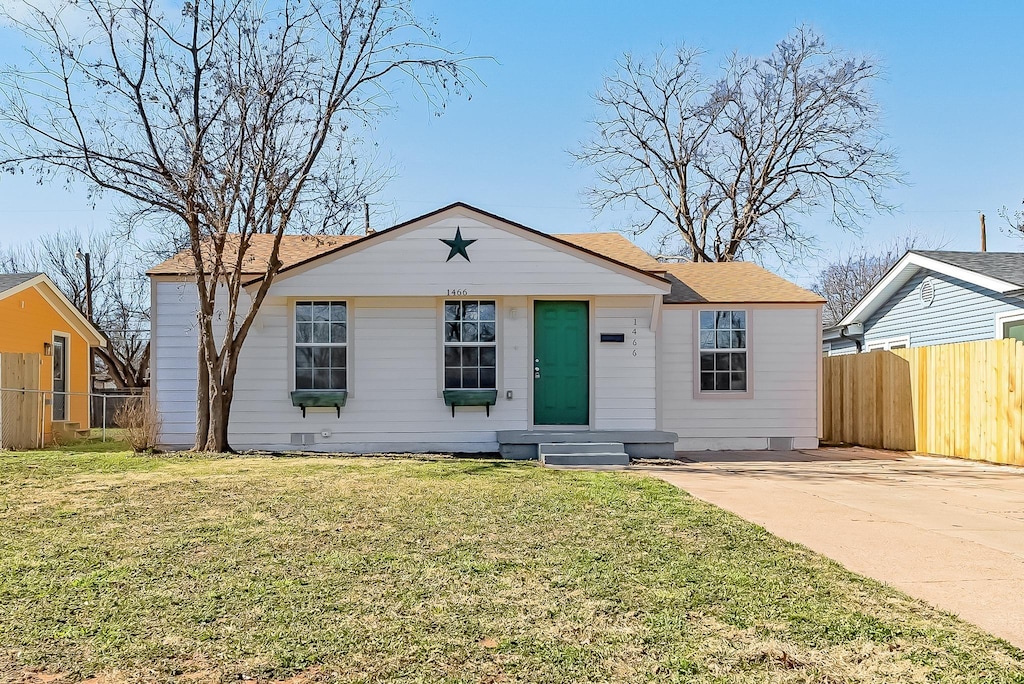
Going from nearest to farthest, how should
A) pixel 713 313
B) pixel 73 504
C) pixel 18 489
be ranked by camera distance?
pixel 73 504 → pixel 18 489 → pixel 713 313

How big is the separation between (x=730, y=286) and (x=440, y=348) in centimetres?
554

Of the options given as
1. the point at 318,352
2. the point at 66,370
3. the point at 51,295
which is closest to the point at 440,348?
the point at 318,352

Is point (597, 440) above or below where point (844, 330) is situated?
below

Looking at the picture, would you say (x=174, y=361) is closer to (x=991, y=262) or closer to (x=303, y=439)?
(x=303, y=439)

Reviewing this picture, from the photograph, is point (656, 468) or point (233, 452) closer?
point (656, 468)

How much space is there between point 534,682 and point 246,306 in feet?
35.7

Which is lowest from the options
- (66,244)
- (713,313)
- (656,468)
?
(656,468)

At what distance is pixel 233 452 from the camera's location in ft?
38.5

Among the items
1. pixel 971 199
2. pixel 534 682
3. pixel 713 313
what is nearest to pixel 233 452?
pixel 713 313

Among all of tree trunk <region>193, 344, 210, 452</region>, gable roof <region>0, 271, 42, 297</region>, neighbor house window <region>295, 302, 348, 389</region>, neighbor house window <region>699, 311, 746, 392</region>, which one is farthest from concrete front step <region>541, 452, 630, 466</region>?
gable roof <region>0, 271, 42, 297</region>

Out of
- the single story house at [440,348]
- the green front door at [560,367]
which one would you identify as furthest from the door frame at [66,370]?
the green front door at [560,367]

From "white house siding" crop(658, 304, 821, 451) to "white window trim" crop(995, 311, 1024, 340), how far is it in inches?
152

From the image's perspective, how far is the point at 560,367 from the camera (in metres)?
12.9

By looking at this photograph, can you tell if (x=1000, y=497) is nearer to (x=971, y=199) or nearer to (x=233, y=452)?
(x=233, y=452)
